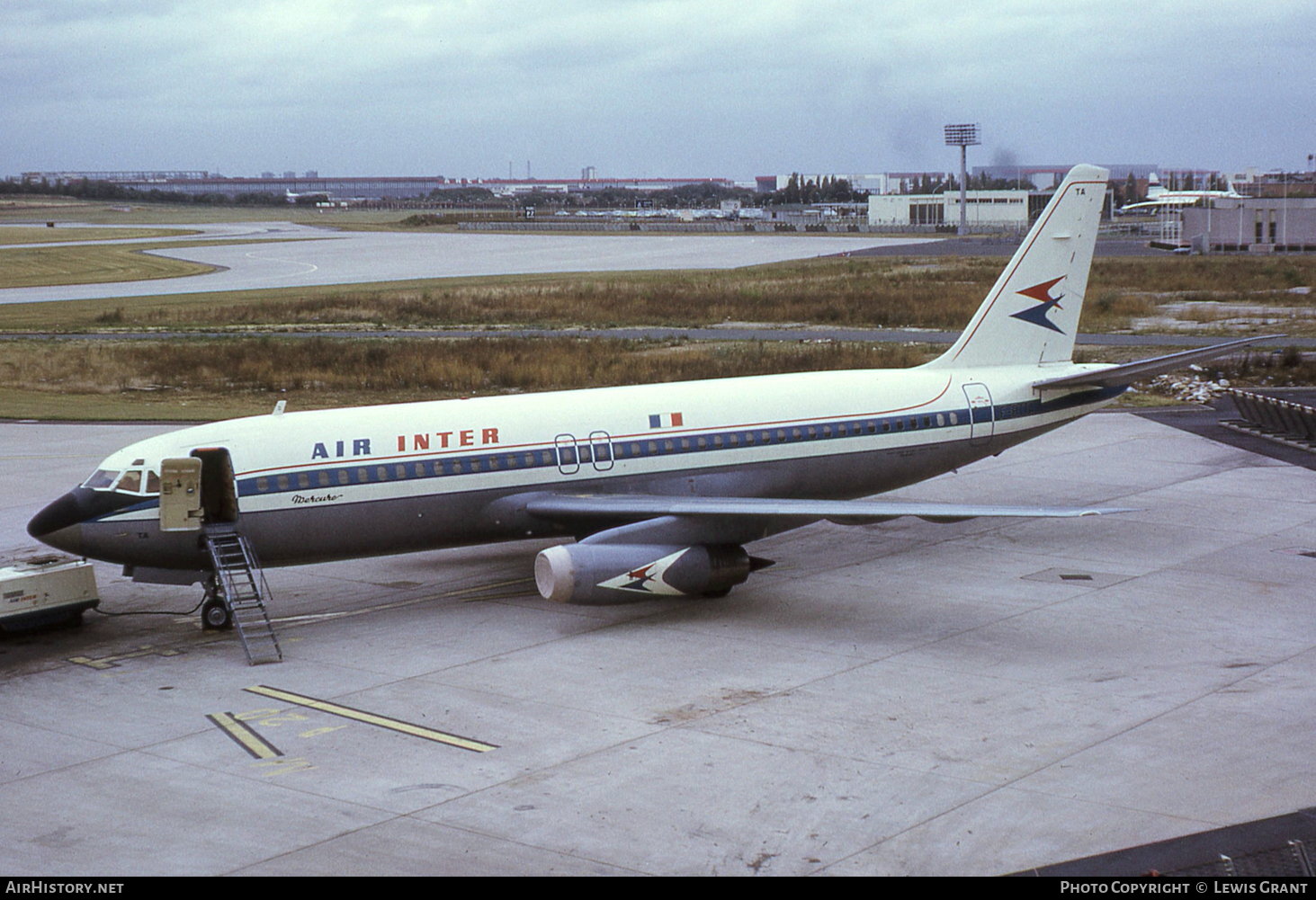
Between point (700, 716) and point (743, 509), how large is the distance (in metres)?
6.13

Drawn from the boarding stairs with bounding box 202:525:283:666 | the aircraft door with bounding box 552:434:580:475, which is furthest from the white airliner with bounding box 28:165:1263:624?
the boarding stairs with bounding box 202:525:283:666

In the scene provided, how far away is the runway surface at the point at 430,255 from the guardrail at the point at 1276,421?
80.0m

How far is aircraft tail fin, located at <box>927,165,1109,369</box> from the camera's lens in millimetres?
32531

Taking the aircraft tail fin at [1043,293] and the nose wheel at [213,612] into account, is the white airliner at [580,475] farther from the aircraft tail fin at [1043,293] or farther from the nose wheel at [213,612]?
the aircraft tail fin at [1043,293]

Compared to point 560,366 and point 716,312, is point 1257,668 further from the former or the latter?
point 716,312

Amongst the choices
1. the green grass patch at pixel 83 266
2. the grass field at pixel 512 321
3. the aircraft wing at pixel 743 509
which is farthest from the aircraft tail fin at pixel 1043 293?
the green grass patch at pixel 83 266

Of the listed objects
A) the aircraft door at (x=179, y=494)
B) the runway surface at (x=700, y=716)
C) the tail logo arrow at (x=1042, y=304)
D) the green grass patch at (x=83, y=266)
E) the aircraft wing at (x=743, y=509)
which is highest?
the green grass patch at (x=83, y=266)

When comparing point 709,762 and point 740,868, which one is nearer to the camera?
point 740,868

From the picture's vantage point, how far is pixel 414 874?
581 inches

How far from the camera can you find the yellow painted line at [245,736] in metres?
18.8

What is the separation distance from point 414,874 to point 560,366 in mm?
43543

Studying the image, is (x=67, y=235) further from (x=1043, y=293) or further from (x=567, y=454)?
(x=567, y=454)

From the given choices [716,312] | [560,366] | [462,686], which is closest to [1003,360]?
[462,686]
